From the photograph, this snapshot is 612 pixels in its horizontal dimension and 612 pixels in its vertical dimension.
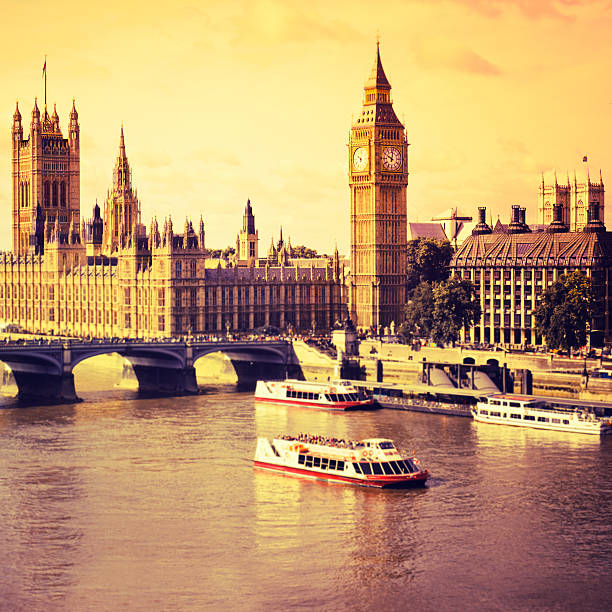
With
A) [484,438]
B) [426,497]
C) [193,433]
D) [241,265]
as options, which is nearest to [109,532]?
[426,497]

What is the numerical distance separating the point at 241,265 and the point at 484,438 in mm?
90820

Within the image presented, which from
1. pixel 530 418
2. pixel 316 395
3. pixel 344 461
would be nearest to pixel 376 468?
pixel 344 461

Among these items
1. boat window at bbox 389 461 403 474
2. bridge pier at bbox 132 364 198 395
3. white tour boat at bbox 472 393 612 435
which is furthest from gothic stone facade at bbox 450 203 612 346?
boat window at bbox 389 461 403 474

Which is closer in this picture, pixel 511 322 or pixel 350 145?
pixel 511 322

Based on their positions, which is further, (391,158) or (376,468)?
(391,158)

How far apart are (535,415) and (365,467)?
83.4ft

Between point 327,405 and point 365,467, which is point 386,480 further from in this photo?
point 327,405

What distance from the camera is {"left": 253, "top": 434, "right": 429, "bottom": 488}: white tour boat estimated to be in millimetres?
91188

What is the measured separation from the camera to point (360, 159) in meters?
174

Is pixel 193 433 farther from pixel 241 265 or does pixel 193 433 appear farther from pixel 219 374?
pixel 241 265

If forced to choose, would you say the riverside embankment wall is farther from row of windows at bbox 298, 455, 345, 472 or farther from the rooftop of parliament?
row of windows at bbox 298, 455, 345, 472

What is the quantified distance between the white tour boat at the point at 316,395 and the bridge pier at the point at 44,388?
17256mm

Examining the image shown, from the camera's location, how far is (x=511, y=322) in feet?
498

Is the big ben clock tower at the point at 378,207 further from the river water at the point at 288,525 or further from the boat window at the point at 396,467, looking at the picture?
the boat window at the point at 396,467
